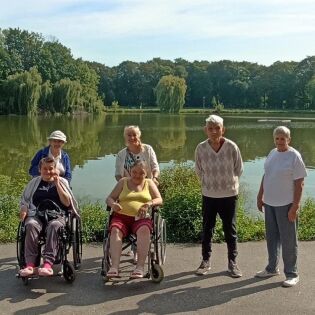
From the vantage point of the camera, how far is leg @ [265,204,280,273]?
4.55 metres

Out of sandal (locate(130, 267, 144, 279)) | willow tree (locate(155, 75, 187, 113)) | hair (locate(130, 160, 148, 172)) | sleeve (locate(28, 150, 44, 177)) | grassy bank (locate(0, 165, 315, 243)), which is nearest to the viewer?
sandal (locate(130, 267, 144, 279))

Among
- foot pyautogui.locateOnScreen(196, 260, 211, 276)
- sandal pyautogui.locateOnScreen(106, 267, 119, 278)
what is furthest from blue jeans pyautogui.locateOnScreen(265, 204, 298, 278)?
sandal pyautogui.locateOnScreen(106, 267, 119, 278)

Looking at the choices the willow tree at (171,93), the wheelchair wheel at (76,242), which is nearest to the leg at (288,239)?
the wheelchair wheel at (76,242)

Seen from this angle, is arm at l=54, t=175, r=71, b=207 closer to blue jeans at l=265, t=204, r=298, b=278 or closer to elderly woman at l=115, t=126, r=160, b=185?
elderly woman at l=115, t=126, r=160, b=185

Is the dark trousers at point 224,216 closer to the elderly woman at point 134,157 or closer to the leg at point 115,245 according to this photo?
the elderly woman at point 134,157

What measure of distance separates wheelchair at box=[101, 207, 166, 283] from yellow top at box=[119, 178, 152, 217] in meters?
0.14

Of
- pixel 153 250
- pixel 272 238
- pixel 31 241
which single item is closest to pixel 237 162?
pixel 272 238

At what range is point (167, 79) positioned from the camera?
226 ft

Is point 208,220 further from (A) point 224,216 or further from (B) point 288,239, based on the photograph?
(B) point 288,239

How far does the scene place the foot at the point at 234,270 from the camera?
15.0 feet

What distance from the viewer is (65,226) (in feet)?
14.8

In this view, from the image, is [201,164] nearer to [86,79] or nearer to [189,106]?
[86,79]

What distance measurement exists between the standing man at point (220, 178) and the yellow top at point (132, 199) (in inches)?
22.0

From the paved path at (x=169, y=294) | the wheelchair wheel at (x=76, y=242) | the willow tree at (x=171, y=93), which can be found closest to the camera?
the paved path at (x=169, y=294)
